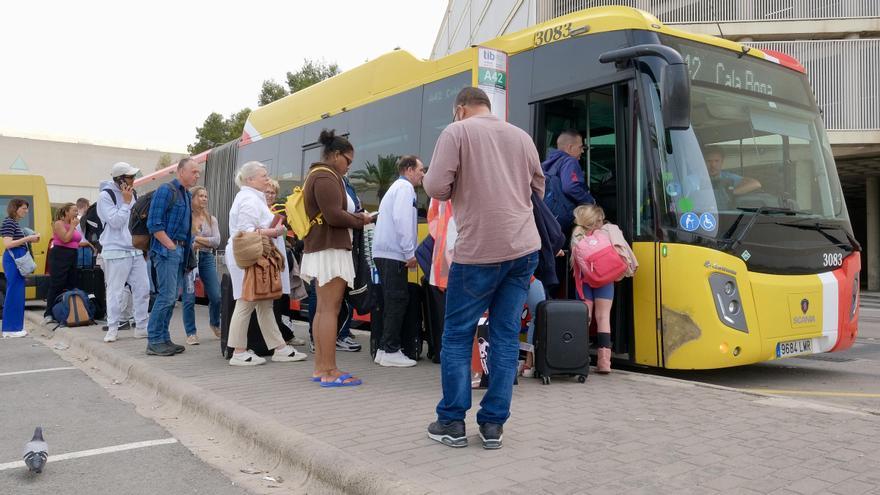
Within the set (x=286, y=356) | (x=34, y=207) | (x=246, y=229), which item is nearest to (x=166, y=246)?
(x=246, y=229)

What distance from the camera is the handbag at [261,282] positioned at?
20.8 feet

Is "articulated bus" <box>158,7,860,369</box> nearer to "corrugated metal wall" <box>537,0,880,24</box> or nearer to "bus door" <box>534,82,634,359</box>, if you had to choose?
"bus door" <box>534,82,634,359</box>

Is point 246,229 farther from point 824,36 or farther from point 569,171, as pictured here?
point 824,36

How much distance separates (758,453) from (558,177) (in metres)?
3.04

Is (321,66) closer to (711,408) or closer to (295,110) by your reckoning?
(295,110)

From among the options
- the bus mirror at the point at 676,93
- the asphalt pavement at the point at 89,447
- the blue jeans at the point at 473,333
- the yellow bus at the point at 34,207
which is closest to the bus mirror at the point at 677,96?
the bus mirror at the point at 676,93

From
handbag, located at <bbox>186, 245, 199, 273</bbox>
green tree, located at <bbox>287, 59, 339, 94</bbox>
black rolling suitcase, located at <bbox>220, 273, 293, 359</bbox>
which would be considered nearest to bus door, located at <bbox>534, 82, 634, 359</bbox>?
black rolling suitcase, located at <bbox>220, 273, 293, 359</bbox>

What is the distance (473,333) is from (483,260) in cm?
40

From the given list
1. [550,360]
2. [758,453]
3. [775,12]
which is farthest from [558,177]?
[775,12]

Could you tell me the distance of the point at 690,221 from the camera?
5578 mm

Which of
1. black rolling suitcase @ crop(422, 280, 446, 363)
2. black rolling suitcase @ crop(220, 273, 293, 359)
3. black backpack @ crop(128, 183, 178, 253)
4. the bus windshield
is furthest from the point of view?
black backpack @ crop(128, 183, 178, 253)

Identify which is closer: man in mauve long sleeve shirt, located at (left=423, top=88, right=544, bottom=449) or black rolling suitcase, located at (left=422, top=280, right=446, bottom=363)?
man in mauve long sleeve shirt, located at (left=423, top=88, right=544, bottom=449)

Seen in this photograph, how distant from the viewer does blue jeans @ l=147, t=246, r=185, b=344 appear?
23.4 ft

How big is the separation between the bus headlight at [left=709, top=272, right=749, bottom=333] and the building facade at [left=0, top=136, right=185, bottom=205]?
6848 centimetres
